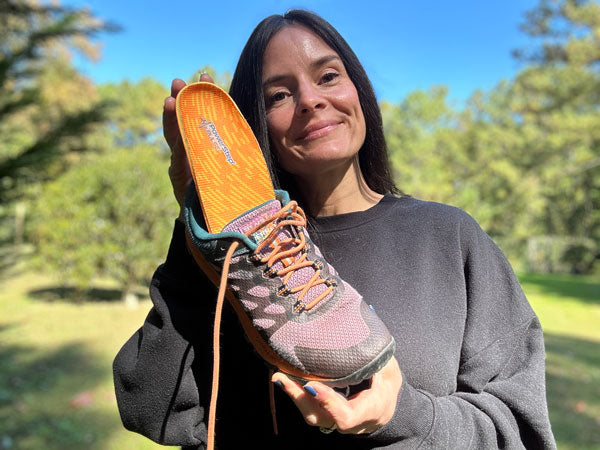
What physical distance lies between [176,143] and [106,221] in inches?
289

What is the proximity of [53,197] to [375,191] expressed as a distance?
778 cm

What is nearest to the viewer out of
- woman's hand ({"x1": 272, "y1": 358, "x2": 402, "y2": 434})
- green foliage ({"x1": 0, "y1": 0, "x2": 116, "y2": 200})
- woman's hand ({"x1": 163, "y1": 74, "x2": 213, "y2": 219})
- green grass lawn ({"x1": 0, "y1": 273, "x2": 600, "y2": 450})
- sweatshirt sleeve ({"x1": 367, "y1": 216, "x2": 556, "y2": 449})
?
woman's hand ({"x1": 272, "y1": 358, "x2": 402, "y2": 434})

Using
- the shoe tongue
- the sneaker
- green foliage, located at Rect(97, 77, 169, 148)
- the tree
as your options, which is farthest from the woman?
green foliage, located at Rect(97, 77, 169, 148)

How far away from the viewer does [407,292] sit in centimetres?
113

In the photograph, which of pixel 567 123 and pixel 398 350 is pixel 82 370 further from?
pixel 567 123

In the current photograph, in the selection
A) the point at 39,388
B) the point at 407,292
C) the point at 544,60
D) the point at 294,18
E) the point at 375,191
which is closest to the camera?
the point at 407,292

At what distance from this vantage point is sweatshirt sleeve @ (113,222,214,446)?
1078 millimetres

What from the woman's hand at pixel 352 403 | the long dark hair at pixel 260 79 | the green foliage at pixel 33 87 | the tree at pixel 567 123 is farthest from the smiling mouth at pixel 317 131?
the tree at pixel 567 123

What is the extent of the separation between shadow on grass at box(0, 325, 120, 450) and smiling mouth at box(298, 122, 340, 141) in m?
3.58

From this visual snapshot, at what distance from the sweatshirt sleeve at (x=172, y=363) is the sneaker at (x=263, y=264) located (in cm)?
17

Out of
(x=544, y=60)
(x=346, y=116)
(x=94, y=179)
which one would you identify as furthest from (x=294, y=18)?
(x=544, y=60)

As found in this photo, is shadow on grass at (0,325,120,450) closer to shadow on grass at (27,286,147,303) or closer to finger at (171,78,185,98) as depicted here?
shadow on grass at (27,286,147,303)

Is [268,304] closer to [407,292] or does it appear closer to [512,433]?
[407,292]

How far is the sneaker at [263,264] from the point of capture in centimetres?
85
